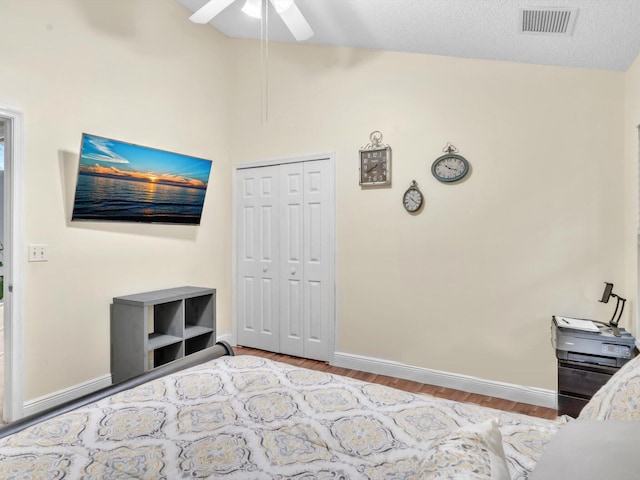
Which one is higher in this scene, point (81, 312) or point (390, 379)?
point (81, 312)

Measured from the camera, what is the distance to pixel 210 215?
4004mm

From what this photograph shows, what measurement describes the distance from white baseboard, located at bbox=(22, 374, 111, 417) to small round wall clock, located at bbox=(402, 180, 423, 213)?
2.83m

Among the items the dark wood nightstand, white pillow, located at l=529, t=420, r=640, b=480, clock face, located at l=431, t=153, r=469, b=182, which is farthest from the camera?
clock face, located at l=431, t=153, r=469, b=182

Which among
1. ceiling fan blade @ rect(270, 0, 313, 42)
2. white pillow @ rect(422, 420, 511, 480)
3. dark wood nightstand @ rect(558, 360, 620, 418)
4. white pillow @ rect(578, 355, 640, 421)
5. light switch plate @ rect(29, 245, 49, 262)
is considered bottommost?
dark wood nightstand @ rect(558, 360, 620, 418)

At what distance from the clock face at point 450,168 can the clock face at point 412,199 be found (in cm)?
21

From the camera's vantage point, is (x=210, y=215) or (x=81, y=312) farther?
(x=210, y=215)

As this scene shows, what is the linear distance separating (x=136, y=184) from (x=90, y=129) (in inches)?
20.0

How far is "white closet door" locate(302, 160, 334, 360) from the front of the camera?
3.69 metres

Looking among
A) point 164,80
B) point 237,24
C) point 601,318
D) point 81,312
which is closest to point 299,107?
point 237,24

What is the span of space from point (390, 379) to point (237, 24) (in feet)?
12.0

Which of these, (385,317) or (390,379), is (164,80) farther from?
(390,379)

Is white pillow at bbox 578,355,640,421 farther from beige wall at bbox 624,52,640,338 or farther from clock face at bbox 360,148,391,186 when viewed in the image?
clock face at bbox 360,148,391,186

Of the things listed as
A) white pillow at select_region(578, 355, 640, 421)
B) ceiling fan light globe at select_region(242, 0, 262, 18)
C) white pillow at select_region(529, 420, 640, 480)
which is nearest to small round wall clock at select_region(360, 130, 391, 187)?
ceiling fan light globe at select_region(242, 0, 262, 18)

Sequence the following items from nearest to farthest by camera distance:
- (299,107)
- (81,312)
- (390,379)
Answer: (81,312) < (390,379) < (299,107)
